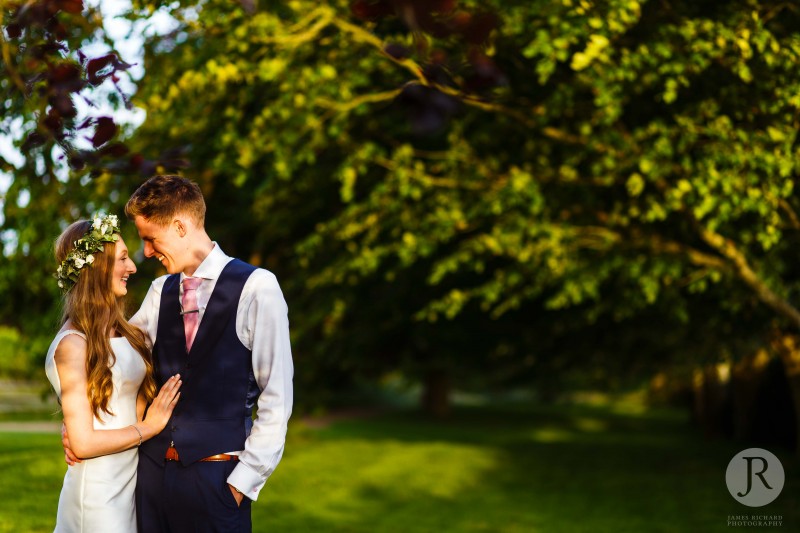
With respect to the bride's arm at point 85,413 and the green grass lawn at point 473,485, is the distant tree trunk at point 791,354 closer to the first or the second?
the green grass lawn at point 473,485

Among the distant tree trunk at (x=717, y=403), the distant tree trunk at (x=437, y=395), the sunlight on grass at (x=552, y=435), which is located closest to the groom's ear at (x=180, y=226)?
the sunlight on grass at (x=552, y=435)

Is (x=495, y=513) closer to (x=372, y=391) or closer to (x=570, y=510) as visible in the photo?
(x=570, y=510)

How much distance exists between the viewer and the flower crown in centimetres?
391

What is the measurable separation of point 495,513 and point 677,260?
175 inches

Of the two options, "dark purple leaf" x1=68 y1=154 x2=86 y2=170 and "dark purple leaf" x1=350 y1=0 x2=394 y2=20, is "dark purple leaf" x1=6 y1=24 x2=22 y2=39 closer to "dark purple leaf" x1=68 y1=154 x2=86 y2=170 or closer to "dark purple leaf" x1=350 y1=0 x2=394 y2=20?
"dark purple leaf" x1=68 y1=154 x2=86 y2=170

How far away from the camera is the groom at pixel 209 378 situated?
11.9 feet

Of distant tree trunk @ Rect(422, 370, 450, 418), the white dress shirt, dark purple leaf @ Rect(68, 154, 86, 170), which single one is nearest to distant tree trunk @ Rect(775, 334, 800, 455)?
dark purple leaf @ Rect(68, 154, 86, 170)

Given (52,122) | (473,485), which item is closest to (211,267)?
(52,122)

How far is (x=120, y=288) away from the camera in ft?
13.1

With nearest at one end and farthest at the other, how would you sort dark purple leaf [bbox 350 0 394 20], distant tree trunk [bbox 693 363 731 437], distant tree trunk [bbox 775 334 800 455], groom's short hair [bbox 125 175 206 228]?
dark purple leaf [bbox 350 0 394 20] < groom's short hair [bbox 125 175 206 228] < distant tree trunk [bbox 775 334 800 455] < distant tree trunk [bbox 693 363 731 437]

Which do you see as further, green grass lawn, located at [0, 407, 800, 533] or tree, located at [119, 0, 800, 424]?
green grass lawn, located at [0, 407, 800, 533]

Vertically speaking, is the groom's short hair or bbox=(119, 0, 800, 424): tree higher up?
the groom's short hair

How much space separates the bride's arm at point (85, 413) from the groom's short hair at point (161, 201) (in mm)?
584

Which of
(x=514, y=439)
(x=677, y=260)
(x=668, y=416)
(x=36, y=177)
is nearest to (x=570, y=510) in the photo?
(x=677, y=260)
